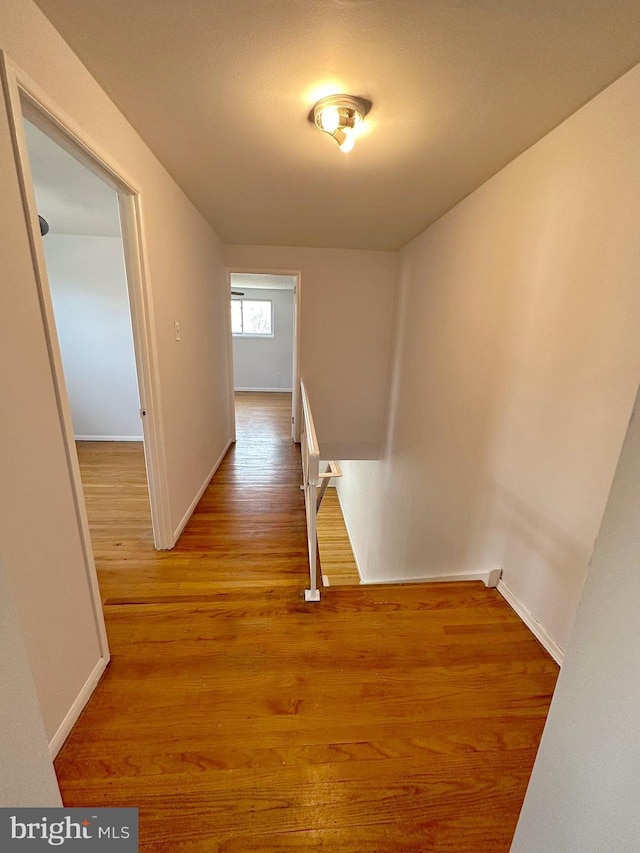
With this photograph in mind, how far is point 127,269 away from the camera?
1607 millimetres

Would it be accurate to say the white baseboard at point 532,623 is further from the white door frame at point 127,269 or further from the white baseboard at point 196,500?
the white baseboard at point 196,500

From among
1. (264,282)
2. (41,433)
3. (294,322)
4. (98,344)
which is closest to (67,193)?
(98,344)

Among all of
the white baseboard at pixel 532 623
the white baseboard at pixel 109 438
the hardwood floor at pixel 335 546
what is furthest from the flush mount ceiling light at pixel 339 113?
the hardwood floor at pixel 335 546

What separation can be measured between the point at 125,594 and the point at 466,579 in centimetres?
188

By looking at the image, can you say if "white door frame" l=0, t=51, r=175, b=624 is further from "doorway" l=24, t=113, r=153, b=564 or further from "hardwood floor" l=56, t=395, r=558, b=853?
"doorway" l=24, t=113, r=153, b=564

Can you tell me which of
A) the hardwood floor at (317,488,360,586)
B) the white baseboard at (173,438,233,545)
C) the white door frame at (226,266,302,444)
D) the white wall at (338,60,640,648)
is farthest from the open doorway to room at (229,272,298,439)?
the white wall at (338,60,640,648)

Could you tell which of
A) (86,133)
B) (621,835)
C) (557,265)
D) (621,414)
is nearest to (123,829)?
(621,835)

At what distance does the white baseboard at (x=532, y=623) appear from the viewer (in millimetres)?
1357

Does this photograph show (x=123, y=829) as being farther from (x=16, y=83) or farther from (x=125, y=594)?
(x=16, y=83)

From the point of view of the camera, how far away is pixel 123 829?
2.74ft

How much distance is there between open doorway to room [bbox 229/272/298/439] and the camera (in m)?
6.97

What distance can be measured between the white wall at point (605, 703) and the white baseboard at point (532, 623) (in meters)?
0.91

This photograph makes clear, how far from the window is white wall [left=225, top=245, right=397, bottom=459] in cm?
382

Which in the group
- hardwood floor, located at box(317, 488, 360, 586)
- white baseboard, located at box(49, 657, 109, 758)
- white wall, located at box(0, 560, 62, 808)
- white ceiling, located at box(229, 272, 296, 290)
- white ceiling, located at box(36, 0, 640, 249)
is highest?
white ceiling, located at box(229, 272, 296, 290)
